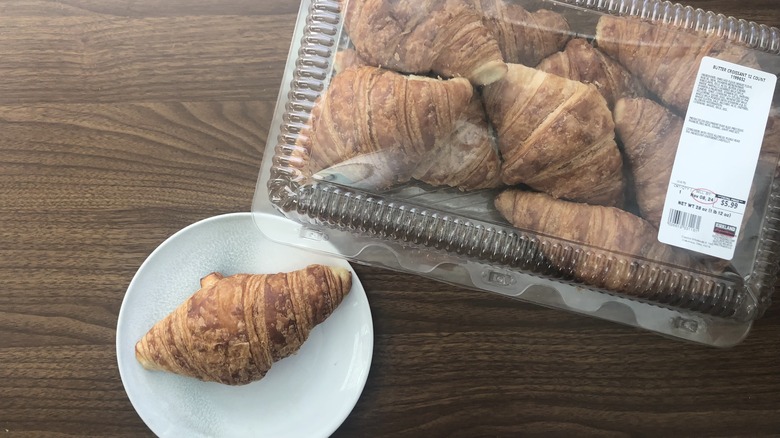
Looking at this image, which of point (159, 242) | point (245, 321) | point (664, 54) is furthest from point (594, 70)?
point (159, 242)

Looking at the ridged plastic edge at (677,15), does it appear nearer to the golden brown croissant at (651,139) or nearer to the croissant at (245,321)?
the golden brown croissant at (651,139)

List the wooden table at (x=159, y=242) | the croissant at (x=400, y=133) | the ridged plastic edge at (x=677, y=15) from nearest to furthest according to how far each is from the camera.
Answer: the croissant at (x=400, y=133)
the ridged plastic edge at (x=677, y=15)
the wooden table at (x=159, y=242)

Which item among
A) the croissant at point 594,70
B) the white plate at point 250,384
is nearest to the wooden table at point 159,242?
the white plate at point 250,384

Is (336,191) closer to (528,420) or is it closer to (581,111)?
(581,111)

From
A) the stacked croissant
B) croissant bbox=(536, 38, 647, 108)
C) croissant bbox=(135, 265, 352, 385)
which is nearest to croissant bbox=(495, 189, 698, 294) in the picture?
the stacked croissant

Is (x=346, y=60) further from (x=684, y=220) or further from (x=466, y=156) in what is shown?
(x=684, y=220)

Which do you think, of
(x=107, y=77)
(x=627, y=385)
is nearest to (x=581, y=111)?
(x=627, y=385)
